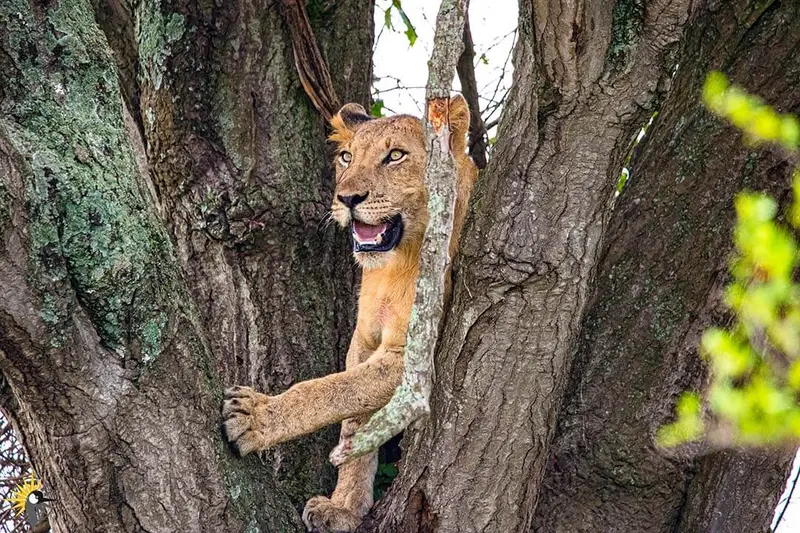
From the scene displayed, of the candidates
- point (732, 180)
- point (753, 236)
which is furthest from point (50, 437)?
point (732, 180)

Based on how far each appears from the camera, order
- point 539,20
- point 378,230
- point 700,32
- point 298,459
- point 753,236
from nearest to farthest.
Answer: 1. point 753,236
2. point 539,20
3. point 700,32
4. point 298,459
5. point 378,230

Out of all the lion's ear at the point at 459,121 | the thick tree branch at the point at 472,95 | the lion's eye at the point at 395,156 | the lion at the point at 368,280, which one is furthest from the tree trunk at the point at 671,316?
the thick tree branch at the point at 472,95

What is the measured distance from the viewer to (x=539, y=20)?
2682 millimetres

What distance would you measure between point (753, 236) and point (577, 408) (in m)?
1.55

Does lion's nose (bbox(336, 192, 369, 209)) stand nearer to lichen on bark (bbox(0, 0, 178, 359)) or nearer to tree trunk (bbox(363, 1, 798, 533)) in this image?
tree trunk (bbox(363, 1, 798, 533))

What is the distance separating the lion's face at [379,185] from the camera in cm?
431

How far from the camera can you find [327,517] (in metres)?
3.87

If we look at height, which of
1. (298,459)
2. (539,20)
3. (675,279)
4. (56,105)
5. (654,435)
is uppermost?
(539,20)

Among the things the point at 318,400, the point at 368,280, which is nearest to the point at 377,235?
the point at 368,280

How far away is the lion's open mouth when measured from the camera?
14.3ft

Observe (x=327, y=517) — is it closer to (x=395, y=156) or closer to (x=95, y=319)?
(x=95, y=319)

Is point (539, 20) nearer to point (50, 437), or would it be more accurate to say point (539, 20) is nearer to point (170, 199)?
point (50, 437)

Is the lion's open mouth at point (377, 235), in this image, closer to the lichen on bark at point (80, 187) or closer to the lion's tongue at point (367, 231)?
the lion's tongue at point (367, 231)

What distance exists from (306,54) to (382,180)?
62 cm
